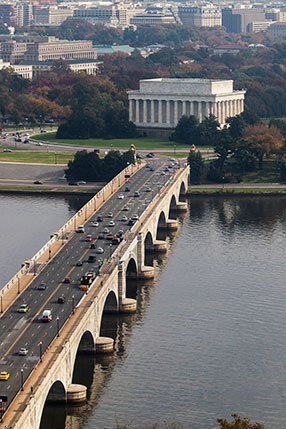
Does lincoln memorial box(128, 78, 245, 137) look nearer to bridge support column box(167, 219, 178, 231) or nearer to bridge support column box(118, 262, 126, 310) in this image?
bridge support column box(167, 219, 178, 231)

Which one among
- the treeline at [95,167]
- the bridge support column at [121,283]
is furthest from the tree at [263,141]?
the bridge support column at [121,283]

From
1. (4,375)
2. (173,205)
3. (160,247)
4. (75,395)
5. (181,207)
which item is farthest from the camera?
(173,205)

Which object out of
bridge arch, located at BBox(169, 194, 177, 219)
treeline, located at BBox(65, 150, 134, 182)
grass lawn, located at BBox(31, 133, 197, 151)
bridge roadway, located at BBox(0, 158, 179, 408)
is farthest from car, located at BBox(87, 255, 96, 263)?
grass lawn, located at BBox(31, 133, 197, 151)

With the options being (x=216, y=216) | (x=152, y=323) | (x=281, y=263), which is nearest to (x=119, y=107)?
(x=216, y=216)

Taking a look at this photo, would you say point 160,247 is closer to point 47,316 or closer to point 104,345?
point 104,345

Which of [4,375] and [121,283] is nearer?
[4,375]

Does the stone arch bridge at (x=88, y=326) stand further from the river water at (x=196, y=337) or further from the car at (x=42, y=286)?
the car at (x=42, y=286)

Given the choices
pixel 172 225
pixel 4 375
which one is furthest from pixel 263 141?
pixel 4 375
